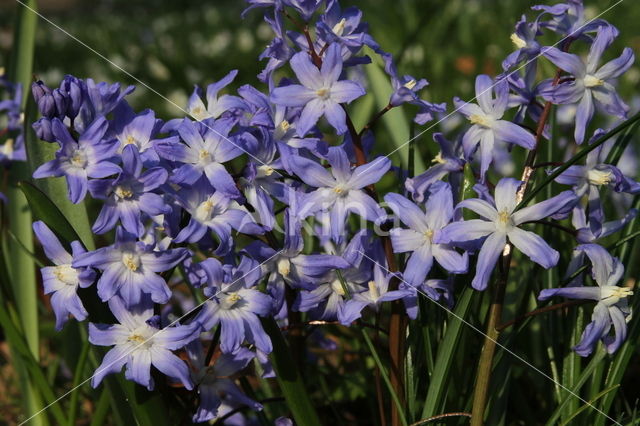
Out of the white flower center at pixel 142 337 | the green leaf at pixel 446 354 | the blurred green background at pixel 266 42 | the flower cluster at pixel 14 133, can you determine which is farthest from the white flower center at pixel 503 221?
the blurred green background at pixel 266 42

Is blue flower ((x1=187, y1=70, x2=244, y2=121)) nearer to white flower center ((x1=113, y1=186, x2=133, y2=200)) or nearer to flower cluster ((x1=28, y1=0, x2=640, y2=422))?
flower cluster ((x1=28, y1=0, x2=640, y2=422))

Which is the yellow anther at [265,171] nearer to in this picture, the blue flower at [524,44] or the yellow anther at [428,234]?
the yellow anther at [428,234]

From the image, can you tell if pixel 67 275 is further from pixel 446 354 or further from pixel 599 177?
pixel 599 177

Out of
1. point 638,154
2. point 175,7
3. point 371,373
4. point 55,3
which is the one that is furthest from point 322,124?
point 55,3

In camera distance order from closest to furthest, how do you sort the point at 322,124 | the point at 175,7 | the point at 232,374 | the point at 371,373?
1. the point at 232,374
2. the point at 371,373
3. the point at 322,124
4. the point at 175,7

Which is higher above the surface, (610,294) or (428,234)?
(428,234)

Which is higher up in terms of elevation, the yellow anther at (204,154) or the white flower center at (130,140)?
the white flower center at (130,140)

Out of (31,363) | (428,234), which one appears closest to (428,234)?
(428,234)

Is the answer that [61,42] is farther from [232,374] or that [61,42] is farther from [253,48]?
[232,374]
